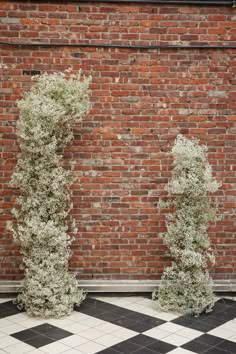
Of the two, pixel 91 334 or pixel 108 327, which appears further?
pixel 108 327

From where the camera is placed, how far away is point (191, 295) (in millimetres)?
4406

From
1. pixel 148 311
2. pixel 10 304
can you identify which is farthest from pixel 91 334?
pixel 10 304

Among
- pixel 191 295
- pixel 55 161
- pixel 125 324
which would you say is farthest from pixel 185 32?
pixel 125 324

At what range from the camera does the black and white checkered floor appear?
12.1 feet

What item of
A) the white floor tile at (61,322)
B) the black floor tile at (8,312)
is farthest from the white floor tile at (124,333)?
the black floor tile at (8,312)

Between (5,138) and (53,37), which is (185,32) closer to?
(53,37)

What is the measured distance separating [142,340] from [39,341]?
88 cm

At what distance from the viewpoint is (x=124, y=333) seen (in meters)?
4.00

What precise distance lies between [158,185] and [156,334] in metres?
1.61

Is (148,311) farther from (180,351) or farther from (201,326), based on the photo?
(180,351)

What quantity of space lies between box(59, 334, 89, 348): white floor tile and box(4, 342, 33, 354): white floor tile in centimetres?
29

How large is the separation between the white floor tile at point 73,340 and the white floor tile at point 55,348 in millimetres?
52

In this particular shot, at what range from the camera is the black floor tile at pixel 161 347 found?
3.66 m

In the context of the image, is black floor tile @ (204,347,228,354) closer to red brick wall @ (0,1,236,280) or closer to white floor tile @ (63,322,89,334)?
white floor tile @ (63,322,89,334)
